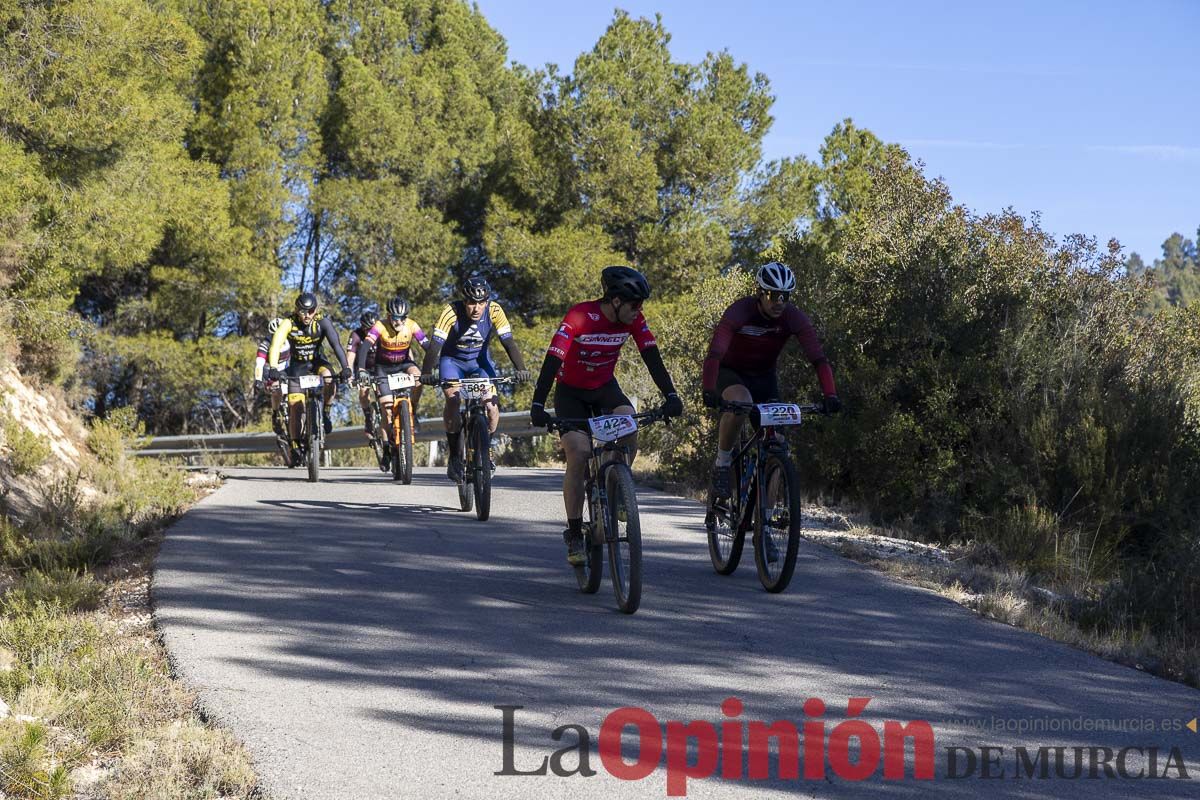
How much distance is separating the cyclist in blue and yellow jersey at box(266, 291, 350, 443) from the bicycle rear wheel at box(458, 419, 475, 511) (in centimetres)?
415

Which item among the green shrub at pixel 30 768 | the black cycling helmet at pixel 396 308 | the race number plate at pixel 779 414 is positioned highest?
the black cycling helmet at pixel 396 308

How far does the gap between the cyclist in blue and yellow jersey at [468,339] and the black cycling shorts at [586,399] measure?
318 centimetres

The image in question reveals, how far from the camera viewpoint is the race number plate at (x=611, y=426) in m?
7.76

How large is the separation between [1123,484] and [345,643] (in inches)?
299

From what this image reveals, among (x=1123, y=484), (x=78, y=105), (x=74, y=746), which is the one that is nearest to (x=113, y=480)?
(x=78, y=105)

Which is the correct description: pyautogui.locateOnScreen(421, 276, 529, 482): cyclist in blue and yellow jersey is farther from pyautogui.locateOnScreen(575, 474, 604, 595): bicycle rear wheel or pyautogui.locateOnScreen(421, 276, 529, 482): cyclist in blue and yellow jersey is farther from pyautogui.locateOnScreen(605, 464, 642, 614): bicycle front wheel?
pyautogui.locateOnScreen(605, 464, 642, 614): bicycle front wheel

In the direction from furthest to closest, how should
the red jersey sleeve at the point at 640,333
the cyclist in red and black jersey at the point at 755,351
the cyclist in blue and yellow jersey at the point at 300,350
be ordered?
the cyclist in blue and yellow jersey at the point at 300,350
the cyclist in red and black jersey at the point at 755,351
the red jersey sleeve at the point at 640,333

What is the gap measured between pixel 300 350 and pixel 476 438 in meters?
5.49

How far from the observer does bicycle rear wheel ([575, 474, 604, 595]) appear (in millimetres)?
7895

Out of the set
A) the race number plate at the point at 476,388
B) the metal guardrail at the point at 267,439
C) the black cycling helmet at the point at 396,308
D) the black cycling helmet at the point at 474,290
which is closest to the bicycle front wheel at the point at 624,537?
the race number plate at the point at 476,388

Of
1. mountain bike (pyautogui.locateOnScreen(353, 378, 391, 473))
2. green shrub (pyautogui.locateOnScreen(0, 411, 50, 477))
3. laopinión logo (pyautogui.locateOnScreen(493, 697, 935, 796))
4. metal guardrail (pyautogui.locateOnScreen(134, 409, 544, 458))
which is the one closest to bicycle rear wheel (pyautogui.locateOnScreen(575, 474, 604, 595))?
laopinión logo (pyautogui.locateOnScreen(493, 697, 935, 796))

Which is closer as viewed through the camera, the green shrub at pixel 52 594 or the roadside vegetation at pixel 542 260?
the green shrub at pixel 52 594

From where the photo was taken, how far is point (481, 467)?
452 inches

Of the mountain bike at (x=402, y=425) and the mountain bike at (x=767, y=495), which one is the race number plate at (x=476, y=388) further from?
the mountain bike at (x=767, y=495)
